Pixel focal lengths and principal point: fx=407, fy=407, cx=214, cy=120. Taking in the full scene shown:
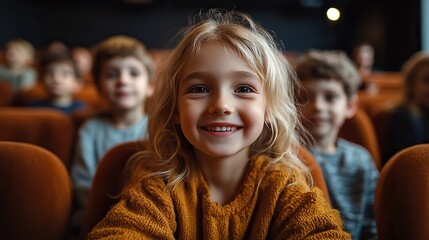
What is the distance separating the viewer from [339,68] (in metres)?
1.37

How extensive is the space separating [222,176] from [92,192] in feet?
1.07

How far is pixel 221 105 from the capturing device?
0.80 meters

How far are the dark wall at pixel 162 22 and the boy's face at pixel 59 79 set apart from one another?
3359mm

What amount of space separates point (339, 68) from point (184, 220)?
0.82 metres

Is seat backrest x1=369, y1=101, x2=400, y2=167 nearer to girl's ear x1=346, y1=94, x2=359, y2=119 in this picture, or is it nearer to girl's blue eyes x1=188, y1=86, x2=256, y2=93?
girl's ear x1=346, y1=94, x2=359, y2=119

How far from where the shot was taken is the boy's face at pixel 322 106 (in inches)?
51.7

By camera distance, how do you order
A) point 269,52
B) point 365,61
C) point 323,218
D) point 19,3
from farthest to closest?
point 19,3 → point 365,61 → point 269,52 → point 323,218

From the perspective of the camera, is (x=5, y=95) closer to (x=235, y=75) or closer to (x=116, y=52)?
(x=116, y=52)

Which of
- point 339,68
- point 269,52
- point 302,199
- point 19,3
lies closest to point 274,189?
point 302,199

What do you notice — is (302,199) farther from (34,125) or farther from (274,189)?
(34,125)

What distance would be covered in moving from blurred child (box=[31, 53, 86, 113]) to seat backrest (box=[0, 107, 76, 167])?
0.85 metres

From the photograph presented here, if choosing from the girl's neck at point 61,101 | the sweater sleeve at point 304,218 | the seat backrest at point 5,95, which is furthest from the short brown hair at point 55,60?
the sweater sleeve at point 304,218

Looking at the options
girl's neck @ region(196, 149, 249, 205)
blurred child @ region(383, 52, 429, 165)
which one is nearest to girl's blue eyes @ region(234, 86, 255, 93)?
girl's neck @ region(196, 149, 249, 205)

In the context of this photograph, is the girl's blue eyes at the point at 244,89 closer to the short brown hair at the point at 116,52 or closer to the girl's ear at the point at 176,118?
the girl's ear at the point at 176,118
